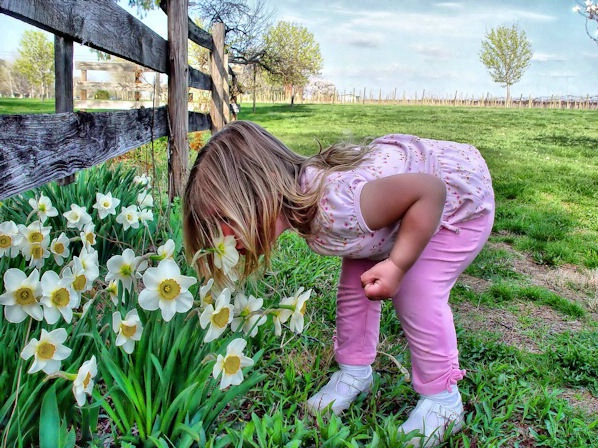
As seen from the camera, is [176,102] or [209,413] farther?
[176,102]

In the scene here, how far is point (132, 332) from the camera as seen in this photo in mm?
1092

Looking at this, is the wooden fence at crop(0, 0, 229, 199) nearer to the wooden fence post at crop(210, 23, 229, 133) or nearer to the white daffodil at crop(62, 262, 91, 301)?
the white daffodil at crop(62, 262, 91, 301)

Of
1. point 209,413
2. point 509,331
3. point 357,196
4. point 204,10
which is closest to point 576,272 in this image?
point 509,331

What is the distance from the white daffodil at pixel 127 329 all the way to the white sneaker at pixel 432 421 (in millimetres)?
767

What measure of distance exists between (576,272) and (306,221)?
268cm

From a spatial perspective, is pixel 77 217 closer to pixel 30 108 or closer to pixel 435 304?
pixel 435 304

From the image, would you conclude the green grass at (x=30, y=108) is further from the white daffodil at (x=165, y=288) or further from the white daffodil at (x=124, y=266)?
the white daffodil at (x=165, y=288)

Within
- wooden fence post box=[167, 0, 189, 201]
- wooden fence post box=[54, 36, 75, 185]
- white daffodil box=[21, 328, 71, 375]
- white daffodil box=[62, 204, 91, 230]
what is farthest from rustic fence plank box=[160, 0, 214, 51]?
white daffodil box=[21, 328, 71, 375]

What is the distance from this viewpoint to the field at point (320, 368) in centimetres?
113

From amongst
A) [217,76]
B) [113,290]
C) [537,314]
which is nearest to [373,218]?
[113,290]

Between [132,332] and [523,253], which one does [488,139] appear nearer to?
[523,253]

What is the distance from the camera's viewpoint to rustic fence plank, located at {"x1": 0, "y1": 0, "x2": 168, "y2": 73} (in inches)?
64.6

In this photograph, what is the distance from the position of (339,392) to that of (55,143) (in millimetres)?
1258

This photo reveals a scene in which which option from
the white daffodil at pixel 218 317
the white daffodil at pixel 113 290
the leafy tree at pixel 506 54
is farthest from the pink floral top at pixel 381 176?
the leafy tree at pixel 506 54
